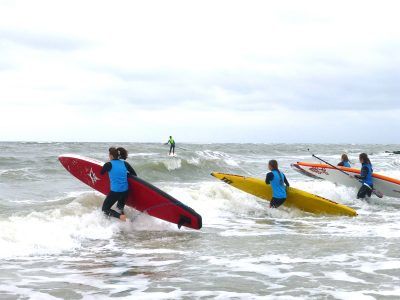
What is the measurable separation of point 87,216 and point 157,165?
1490cm

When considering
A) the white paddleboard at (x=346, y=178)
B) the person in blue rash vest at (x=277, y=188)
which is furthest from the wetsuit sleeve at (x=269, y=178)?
the white paddleboard at (x=346, y=178)

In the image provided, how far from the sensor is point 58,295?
17.0 feet

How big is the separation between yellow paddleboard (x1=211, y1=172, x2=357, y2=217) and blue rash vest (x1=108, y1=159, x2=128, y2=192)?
4497 mm

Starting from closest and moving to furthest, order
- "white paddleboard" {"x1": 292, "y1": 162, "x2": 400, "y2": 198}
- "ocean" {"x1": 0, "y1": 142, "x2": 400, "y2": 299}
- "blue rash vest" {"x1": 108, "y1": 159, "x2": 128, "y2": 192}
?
"ocean" {"x1": 0, "y1": 142, "x2": 400, "y2": 299} → "blue rash vest" {"x1": 108, "y1": 159, "x2": 128, "y2": 192} → "white paddleboard" {"x1": 292, "y1": 162, "x2": 400, "y2": 198}

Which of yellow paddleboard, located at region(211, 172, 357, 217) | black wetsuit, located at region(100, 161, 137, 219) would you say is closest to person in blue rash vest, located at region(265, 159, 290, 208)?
yellow paddleboard, located at region(211, 172, 357, 217)

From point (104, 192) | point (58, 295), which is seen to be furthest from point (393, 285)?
point (104, 192)

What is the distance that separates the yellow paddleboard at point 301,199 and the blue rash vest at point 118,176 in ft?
14.8

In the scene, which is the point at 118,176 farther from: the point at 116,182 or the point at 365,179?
the point at 365,179

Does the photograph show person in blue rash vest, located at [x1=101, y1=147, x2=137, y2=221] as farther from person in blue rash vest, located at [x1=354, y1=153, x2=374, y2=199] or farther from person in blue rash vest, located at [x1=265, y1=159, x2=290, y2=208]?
person in blue rash vest, located at [x1=354, y1=153, x2=374, y2=199]

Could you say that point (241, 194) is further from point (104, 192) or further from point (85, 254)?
point (85, 254)

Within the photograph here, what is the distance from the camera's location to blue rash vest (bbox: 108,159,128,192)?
9.09 m

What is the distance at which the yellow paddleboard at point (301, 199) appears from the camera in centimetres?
1141

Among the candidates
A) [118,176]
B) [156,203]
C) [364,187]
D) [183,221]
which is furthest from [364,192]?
[118,176]

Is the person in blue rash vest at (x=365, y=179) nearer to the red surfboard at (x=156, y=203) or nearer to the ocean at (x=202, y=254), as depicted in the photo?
the ocean at (x=202, y=254)
